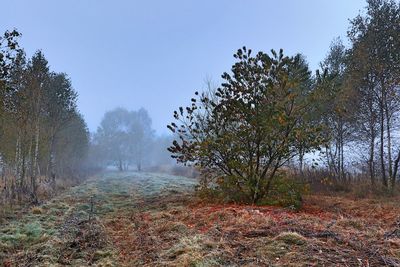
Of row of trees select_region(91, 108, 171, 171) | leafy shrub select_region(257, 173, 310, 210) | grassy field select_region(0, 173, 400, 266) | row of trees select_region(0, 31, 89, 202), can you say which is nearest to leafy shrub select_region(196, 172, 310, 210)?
leafy shrub select_region(257, 173, 310, 210)

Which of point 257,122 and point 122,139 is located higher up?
point 122,139

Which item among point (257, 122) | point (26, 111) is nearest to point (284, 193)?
point (257, 122)

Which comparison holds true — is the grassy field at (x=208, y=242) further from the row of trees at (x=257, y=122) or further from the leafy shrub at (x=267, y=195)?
the row of trees at (x=257, y=122)

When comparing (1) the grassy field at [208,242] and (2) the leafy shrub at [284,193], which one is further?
(2) the leafy shrub at [284,193]

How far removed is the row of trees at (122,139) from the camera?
60250 millimetres

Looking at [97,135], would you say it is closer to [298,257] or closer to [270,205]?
[270,205]

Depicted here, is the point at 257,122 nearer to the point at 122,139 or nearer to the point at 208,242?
the point at 208,242

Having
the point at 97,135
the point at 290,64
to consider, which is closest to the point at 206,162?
the point at 290,64

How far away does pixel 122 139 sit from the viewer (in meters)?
61.1

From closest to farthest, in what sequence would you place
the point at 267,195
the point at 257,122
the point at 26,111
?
the point at 257,122, the point at 267,195, the point at 26,111

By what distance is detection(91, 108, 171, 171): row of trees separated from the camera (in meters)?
60.2

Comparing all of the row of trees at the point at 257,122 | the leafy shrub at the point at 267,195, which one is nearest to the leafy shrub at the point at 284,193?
the leafy shrub at the point at 267,195

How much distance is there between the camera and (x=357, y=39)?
15.4 meters

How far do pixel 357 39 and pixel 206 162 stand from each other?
1027 centimetres
